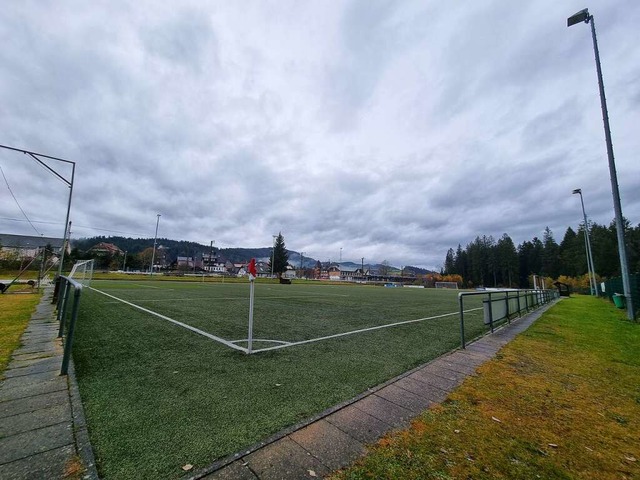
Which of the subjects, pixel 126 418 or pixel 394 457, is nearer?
pixel 394 457

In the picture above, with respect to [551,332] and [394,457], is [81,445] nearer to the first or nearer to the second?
[394,457]

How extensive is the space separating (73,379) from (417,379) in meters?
4.21

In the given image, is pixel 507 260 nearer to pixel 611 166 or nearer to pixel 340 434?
pixel 611 166

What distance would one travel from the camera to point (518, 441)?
228 centimetres

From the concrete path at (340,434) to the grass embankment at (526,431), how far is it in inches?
5.8

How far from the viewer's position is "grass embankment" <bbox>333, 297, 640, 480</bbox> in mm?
1932

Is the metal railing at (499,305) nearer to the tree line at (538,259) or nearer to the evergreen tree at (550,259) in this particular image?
the tree line at (538,259)

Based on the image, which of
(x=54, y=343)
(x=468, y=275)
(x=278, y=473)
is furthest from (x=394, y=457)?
(x=468, y=275)

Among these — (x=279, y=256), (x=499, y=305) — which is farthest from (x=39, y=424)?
(x=279, y=256)

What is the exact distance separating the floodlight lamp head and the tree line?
211ft

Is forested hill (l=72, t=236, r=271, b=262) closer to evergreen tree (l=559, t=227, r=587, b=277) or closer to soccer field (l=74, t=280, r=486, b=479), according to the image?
evergreen tree (l=559, t=227, r=587, b=277)

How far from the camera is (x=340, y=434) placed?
7.59 ft

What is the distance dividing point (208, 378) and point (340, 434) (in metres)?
1.92

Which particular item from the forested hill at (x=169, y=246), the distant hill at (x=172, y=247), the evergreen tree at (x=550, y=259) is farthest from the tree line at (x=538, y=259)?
the forested hill at (x=169, y=246)
